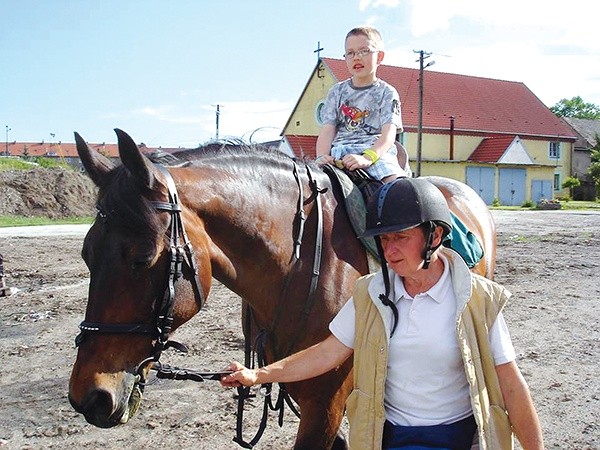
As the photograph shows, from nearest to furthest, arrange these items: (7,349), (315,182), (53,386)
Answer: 1. (315,182)
2. (53,386)
3. (7,349)

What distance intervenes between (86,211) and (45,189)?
2.26m

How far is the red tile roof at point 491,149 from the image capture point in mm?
42500

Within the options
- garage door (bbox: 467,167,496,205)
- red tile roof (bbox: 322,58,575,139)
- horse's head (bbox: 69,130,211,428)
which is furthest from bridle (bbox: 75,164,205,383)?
garage door (bbox: 467,167,496,205)

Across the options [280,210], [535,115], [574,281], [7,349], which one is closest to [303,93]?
[535,115]

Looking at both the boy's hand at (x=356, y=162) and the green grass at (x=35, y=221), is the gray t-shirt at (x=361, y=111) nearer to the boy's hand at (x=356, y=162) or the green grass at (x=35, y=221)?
the boy's hand at (x=356, y=162)

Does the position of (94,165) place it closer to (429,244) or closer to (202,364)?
(429,244)

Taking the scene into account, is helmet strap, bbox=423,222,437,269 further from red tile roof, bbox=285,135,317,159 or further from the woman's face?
red tile roof, bbox=285,135,317,159

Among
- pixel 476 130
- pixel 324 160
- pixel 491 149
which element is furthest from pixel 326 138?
pixel 476 130

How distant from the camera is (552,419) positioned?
4.54 metres

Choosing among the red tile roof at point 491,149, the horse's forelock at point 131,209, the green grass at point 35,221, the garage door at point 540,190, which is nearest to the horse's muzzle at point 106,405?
the horse's forelock at point 131,209

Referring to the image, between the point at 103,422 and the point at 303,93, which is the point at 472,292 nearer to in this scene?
the point at 103,422

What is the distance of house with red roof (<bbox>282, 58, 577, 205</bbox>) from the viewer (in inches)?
1654

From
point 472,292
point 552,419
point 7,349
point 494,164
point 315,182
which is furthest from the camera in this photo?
point 494,164

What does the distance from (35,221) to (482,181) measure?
29483mm
